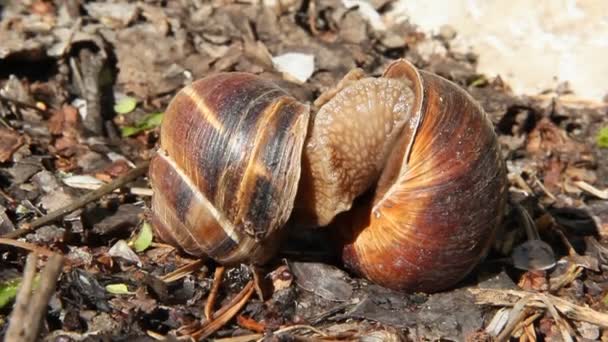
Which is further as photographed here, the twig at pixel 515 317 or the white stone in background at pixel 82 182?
the white stone in background at pixel 82 182

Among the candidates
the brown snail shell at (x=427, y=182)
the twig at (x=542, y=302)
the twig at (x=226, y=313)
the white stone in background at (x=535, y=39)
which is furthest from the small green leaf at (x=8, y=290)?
the white stone in background at (x=535, y=39)

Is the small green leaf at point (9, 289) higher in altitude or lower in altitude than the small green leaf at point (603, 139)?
lower

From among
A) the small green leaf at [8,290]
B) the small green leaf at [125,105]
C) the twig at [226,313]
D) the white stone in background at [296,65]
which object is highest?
the white stone in background at [296,65]

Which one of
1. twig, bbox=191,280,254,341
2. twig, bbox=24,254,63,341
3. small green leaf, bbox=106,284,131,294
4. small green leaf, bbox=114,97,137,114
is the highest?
twig, bbox=24,254,63,341

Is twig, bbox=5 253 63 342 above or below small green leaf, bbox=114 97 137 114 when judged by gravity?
above

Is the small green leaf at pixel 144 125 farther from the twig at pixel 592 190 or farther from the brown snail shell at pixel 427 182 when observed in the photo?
the twig at pixel 592 190

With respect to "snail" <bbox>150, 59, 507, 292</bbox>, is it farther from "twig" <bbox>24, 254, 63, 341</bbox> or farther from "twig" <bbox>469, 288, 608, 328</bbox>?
"twig" <bbox>24, 254, 63, 341</bbox>

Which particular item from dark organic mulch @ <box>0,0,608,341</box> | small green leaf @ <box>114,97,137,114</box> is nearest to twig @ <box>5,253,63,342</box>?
dark organic mulch @ <box>0,0,608,341</box>

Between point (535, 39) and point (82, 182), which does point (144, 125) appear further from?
point (535, 39)
